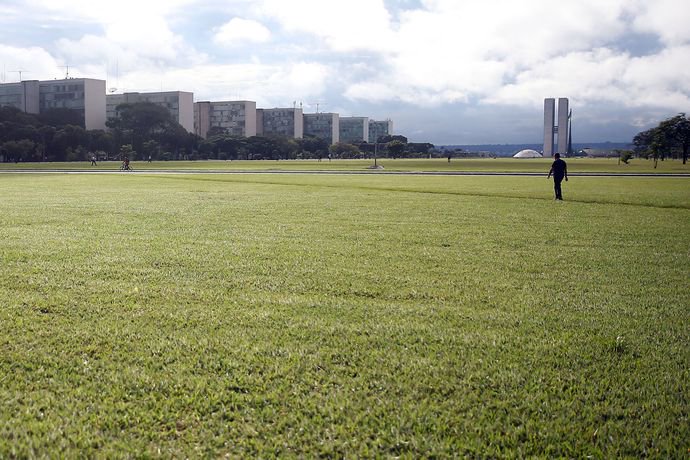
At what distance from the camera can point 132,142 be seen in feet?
332

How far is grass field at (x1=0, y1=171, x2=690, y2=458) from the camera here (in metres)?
3.52

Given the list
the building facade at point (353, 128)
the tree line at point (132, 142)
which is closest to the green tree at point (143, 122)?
the tree line at point (132, 142)

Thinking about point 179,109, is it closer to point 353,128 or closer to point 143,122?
point 143,122

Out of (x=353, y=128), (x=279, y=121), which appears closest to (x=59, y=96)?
(x=279, y=121)

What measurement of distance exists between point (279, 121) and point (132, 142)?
226 feet

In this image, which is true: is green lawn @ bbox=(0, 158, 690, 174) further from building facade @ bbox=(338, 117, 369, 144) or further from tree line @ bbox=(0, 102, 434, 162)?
building facade @ bbox=(338, 117, 369, 144)

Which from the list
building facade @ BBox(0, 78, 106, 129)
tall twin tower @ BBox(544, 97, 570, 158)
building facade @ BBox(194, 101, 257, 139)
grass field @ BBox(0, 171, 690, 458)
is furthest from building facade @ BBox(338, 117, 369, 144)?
grass field @ BBox(0, 171, 690, 458)

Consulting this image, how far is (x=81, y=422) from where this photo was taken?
3.62 m

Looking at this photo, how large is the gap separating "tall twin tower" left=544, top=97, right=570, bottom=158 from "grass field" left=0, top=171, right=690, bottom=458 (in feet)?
642

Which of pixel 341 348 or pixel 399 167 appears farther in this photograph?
pixel 399 167

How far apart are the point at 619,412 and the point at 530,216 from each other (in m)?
12.1

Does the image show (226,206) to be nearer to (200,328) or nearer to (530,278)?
(530,278)

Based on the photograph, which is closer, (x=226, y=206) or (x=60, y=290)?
(x=60, y=290)

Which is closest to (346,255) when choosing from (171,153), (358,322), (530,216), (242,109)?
(358,322)
